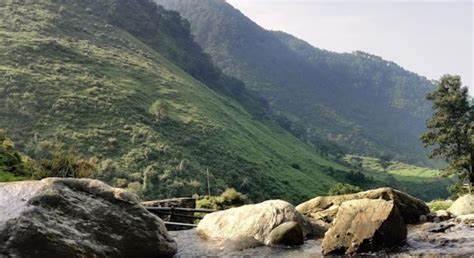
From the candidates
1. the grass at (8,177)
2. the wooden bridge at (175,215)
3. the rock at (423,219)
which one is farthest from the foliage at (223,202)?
the rock at (423,219)

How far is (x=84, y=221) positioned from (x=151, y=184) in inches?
2204

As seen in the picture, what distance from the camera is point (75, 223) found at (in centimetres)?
1264

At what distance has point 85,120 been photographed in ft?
267

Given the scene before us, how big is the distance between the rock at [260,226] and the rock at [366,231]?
170 cm

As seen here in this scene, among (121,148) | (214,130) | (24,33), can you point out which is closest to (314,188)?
(214,130)

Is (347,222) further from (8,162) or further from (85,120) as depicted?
(85,120)

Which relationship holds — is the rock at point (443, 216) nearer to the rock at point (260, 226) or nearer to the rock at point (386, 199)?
the rock at point (386, 199)

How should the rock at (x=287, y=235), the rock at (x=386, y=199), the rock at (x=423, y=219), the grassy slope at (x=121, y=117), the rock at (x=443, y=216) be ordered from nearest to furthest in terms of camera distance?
the rock at (x=287, y=235) → the rock at (x=423, y=219) → the rock at (x=386, y=199) → the rock at (x=443, y=216) → the grassy slope at (x=121, y=117)

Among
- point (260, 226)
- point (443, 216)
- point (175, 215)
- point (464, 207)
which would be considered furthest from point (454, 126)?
point (260, 226)

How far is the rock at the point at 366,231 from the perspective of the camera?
570 inches

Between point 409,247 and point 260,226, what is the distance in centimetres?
513

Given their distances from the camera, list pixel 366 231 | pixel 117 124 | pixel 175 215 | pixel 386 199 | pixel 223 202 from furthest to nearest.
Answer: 1. pixel 117 124
2. pixel 223 202
3. pixel 175 215
4. pixel 386 199
5. pixel 366 231

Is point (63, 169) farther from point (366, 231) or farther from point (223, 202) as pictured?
point (366, 231)

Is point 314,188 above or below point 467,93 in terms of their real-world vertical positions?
below
